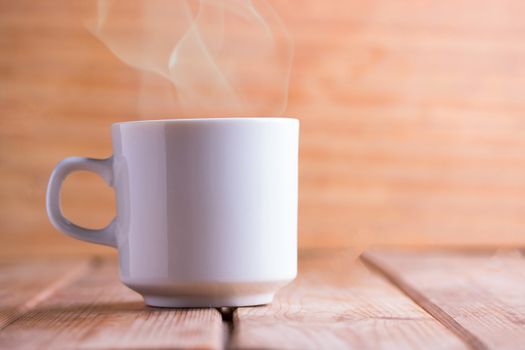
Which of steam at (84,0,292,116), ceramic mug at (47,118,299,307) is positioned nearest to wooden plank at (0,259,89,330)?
ceramic mug at (47,118,299,307)

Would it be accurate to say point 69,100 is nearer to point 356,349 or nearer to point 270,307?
point 270,307

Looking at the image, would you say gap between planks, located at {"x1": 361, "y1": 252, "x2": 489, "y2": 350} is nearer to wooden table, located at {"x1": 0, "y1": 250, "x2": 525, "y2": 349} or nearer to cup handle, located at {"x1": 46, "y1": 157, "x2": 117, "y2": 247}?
wooden table, located at {"x1": 0, "y1": 250, "x2": 525, "y2": 349}

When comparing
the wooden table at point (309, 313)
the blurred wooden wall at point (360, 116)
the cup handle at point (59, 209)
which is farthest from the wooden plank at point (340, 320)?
the blurred wooden wall at point (360, 116)

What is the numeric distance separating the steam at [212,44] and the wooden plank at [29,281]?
317mm

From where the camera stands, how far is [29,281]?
3.09ft

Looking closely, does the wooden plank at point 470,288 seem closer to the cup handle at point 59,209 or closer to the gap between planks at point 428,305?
the gap between planks at point 428,305

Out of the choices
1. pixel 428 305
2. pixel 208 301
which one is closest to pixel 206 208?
pixel 208 301

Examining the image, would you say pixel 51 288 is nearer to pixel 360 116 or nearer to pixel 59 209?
pixel 59 209

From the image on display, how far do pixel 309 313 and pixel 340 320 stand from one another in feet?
0.13

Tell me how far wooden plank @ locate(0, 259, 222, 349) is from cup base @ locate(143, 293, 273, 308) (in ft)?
0.04

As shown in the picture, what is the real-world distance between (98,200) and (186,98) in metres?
0.21

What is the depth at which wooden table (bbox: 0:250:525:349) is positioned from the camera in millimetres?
562

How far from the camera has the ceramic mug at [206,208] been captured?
2.21 ft

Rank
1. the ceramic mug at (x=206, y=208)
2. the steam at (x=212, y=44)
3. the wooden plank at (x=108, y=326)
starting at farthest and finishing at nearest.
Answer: the steam at (x=212, y=44)
the ceramic mug at (x=206, y=208)
the wooden plank at (x=108, y=326)
